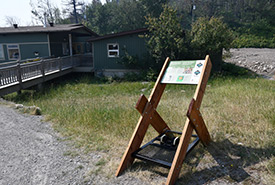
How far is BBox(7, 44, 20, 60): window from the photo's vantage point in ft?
63.7

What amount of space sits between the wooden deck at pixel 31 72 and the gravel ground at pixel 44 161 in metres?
5.15

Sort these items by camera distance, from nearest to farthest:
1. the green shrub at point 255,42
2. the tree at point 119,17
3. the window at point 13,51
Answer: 1. the window at point 13,51
2. the green shrub at point 255,42
3. the tree at point 119,17

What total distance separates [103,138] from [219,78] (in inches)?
450

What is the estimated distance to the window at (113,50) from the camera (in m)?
18.2

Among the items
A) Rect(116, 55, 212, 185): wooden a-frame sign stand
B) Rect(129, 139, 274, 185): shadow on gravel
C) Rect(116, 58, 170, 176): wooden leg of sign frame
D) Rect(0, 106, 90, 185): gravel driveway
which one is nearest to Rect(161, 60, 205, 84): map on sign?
Rect(116, 55, 212, 185): wooden a-frame sign stand

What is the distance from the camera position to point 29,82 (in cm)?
1247

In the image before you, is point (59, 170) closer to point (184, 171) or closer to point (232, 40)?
point (184, 171)

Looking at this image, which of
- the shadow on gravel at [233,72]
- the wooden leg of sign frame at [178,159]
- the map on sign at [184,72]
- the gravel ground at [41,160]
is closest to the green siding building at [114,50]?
the shadow on gravel at [233,72]

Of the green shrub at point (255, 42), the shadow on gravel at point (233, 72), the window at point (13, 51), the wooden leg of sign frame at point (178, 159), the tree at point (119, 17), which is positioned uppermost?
the tree at point (119, 17)

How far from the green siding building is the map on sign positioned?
43.0 feet

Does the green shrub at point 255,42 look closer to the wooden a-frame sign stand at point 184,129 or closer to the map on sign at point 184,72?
the map on sign at point 184,72

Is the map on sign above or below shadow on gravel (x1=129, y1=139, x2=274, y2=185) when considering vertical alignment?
above

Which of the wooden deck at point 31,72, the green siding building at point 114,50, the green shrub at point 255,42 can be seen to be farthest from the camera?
the green shrub at point 255,42

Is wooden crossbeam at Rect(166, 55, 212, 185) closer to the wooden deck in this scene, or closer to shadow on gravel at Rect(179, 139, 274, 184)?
shadow on gravel at Rect(179, 139, 274, 184)
